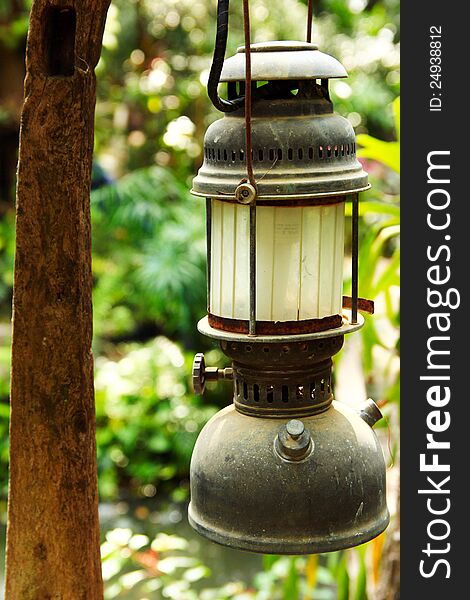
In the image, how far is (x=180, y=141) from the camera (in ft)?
20.3

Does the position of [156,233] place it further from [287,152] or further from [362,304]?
[287,152]

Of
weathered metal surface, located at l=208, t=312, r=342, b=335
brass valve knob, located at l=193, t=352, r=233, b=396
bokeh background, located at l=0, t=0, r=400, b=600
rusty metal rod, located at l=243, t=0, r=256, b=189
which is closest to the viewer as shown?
rusty metal rod, located at l=243, t=0, r=256, b=189

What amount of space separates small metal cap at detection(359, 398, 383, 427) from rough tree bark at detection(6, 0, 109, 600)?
0.45m

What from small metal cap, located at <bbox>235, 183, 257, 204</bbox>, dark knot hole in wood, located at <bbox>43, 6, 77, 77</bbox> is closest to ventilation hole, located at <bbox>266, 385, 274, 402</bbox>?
small metal cap, located at <bbox>235, 183, 257, 204</bbox>

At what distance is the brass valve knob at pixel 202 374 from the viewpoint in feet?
5.07

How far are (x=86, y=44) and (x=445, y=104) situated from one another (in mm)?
1364

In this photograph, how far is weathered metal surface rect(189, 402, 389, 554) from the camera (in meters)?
1.35

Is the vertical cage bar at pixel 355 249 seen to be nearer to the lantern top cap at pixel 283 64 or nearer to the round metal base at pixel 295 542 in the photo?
the lantern top cap at pixel 283 64

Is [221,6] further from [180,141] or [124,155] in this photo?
[124,155]

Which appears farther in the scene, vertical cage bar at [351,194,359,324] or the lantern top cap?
vertical cage bar at [351,194,359,324]

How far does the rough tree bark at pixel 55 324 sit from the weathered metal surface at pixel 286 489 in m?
0.20

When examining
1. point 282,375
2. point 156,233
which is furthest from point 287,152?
point 156,233

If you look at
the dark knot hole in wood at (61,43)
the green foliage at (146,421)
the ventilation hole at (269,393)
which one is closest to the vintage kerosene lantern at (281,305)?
the ventilation hole at (269,393)

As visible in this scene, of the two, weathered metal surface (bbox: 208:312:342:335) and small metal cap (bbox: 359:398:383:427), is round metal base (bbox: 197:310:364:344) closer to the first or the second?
weathered metal surface (bbox: 208:312:342:335)
